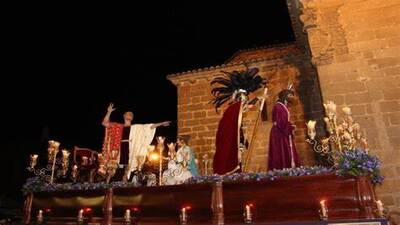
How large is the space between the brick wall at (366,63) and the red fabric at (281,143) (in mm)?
1287

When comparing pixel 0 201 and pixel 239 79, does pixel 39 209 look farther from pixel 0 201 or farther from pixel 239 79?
pixel 0 201

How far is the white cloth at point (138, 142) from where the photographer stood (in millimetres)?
7957

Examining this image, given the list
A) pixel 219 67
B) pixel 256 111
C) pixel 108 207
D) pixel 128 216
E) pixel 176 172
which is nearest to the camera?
pixel 128 216

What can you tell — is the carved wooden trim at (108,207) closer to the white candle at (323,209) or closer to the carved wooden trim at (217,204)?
the carved wooden trim at (217,204)

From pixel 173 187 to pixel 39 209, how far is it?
2757mm

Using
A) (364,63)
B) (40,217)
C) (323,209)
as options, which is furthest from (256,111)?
(40,217)

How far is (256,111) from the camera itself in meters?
10.7

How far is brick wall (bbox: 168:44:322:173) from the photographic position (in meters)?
10.3

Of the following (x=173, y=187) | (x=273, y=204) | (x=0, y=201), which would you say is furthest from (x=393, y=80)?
(x=0, y=201)

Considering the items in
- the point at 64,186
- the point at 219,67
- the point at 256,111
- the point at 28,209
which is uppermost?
the point at 219,67

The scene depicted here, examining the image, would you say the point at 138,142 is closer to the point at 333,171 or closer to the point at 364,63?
the point at 333,171

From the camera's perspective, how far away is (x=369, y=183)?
4824mm

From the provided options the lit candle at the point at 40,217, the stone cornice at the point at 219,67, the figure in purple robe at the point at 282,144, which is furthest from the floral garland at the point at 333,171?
the stone cornice at the point at 219,67

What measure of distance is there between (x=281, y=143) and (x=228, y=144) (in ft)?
3.14
